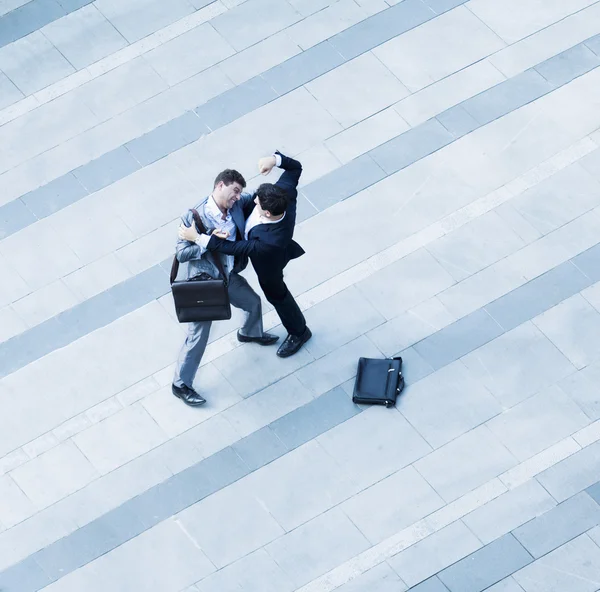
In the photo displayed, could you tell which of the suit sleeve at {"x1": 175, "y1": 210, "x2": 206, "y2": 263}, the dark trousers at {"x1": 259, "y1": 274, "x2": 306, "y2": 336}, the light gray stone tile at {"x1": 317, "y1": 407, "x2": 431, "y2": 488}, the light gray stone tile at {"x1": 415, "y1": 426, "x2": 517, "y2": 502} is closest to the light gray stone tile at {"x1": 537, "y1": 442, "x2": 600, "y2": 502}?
the light gray stone tile at {"x1": 415, "y1": 426, "x2": 517, "y2": 502}

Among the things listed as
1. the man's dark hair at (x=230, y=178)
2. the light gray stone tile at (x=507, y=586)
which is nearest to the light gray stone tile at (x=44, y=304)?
the man's dark hair at (x=230, y=178)

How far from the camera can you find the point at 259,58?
10742 millimetres

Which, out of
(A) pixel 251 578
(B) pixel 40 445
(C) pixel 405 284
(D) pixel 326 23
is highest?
(D) pixel 326 23

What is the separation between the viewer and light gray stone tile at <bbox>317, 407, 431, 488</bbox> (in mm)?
8875

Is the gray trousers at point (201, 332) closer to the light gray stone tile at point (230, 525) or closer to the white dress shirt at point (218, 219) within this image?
the white dress shirt at point (218, 219)

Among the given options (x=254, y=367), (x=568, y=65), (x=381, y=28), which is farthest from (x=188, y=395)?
(x=568, y=65)

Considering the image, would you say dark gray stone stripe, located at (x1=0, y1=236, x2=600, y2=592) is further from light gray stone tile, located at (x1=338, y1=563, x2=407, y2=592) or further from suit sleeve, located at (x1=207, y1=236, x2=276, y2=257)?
suit sleeve, located at (x1=207, y1=236, x2=276, y2=257)

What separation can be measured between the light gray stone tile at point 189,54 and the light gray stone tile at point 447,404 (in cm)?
387

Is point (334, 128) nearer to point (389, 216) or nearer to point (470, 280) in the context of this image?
point (389, 216)

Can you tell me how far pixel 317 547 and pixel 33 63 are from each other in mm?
5556

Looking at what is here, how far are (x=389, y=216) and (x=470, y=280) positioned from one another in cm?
95

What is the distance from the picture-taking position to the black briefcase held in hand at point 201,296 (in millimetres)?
8227

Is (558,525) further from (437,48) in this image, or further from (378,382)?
(437,48)

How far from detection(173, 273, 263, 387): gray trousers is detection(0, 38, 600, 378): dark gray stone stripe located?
866 mm
